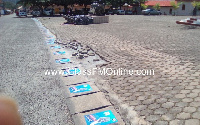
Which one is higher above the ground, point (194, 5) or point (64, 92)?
point (194, 5)

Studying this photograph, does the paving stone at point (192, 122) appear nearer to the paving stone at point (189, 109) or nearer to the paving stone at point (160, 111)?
the paving stone at point (189, 109)

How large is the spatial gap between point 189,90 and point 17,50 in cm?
694

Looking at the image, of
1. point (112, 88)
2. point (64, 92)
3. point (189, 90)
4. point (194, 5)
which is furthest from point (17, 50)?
point (194, 5)

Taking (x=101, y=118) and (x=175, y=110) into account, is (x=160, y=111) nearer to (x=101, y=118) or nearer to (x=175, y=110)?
(x=175, y=110)

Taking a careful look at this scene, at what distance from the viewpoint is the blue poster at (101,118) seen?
10.2 feet

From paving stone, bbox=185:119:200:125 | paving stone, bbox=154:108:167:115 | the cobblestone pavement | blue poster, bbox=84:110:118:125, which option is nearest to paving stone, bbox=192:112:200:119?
the cobblestone pavement

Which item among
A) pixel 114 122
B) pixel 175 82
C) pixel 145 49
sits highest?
pixel 145 49

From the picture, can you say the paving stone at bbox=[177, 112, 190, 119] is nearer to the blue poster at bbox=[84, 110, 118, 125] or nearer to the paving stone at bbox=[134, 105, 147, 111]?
the paving stone at bbox=[134, 105, 147, 111]

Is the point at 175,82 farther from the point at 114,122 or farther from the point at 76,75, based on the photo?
the point at 76,75

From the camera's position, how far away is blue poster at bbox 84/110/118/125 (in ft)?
10.2

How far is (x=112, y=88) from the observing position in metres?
4.28

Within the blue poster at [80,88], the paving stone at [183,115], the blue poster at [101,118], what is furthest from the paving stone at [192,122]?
the blue poster at [80,88]

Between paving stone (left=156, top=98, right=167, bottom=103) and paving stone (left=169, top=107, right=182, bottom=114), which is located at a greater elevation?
paving stone (left=156, top=98, right=167, bottom=103)

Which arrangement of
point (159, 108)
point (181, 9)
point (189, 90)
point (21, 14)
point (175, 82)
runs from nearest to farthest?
point (159, 108)
point (189, 90)
point (175, 82)
point (21, 14)
point (181, 9)
